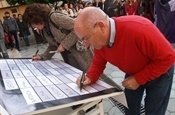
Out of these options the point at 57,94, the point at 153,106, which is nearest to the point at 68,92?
the point at 57,94

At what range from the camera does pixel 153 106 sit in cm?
171

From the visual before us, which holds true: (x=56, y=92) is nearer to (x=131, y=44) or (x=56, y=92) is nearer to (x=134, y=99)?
(x=131, y=44)

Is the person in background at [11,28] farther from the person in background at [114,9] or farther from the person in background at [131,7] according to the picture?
the person in background at [131,7]

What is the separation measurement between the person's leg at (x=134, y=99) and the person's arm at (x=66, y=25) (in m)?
0.71

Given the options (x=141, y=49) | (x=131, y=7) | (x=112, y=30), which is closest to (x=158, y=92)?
(x=141, y=49)

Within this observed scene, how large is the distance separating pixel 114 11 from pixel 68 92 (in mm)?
7390

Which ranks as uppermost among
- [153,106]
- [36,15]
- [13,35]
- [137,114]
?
[36,15]

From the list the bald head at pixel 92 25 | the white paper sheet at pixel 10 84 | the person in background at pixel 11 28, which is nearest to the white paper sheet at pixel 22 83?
the white paper sheet at pixel 10 84

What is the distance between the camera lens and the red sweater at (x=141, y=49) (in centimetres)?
138

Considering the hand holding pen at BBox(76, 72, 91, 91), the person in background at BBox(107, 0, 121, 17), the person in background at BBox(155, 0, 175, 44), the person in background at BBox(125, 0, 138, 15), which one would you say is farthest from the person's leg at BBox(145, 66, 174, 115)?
the person in background at BBox(107, 0, 121, 17)

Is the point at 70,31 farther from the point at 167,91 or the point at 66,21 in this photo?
the point at 167,91

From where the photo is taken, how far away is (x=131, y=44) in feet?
4.64

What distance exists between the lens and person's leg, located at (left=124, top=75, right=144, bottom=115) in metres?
1.85

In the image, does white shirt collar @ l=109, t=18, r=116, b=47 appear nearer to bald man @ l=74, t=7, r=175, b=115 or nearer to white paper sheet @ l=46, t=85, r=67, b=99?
bald man @ l=74, t=7, r=175, b=115
